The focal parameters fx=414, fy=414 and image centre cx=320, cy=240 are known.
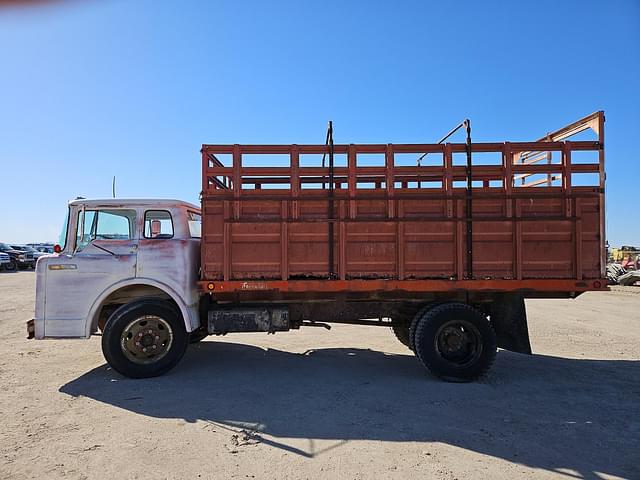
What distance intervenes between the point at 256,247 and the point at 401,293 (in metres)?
2.09

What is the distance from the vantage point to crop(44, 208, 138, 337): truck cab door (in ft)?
18.3

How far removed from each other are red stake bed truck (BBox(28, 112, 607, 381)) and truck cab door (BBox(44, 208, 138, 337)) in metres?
0.02

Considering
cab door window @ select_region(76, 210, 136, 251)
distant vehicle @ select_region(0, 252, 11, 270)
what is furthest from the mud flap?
distant vehicle @ select_region(0, 252, 11, 270)

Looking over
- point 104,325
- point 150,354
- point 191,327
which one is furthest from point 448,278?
point 104,325

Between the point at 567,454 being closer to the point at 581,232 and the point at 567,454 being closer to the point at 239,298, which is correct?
the point at 581,232

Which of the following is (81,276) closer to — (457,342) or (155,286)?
(155,286)

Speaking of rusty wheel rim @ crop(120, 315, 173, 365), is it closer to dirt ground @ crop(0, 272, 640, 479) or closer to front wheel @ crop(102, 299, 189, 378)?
front wheel @ crop(102, 299, 189, 378)

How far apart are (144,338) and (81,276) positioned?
1.20 meters

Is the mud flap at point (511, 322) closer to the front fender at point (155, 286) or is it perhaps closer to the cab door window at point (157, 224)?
the front fender at point (155, 286)

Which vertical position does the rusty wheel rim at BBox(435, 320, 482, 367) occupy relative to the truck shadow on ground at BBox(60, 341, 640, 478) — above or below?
above

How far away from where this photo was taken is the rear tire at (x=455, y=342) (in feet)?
18.2

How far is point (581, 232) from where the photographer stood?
18.3ft

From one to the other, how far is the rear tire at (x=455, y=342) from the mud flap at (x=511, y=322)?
448 mm

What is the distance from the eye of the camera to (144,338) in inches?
221
